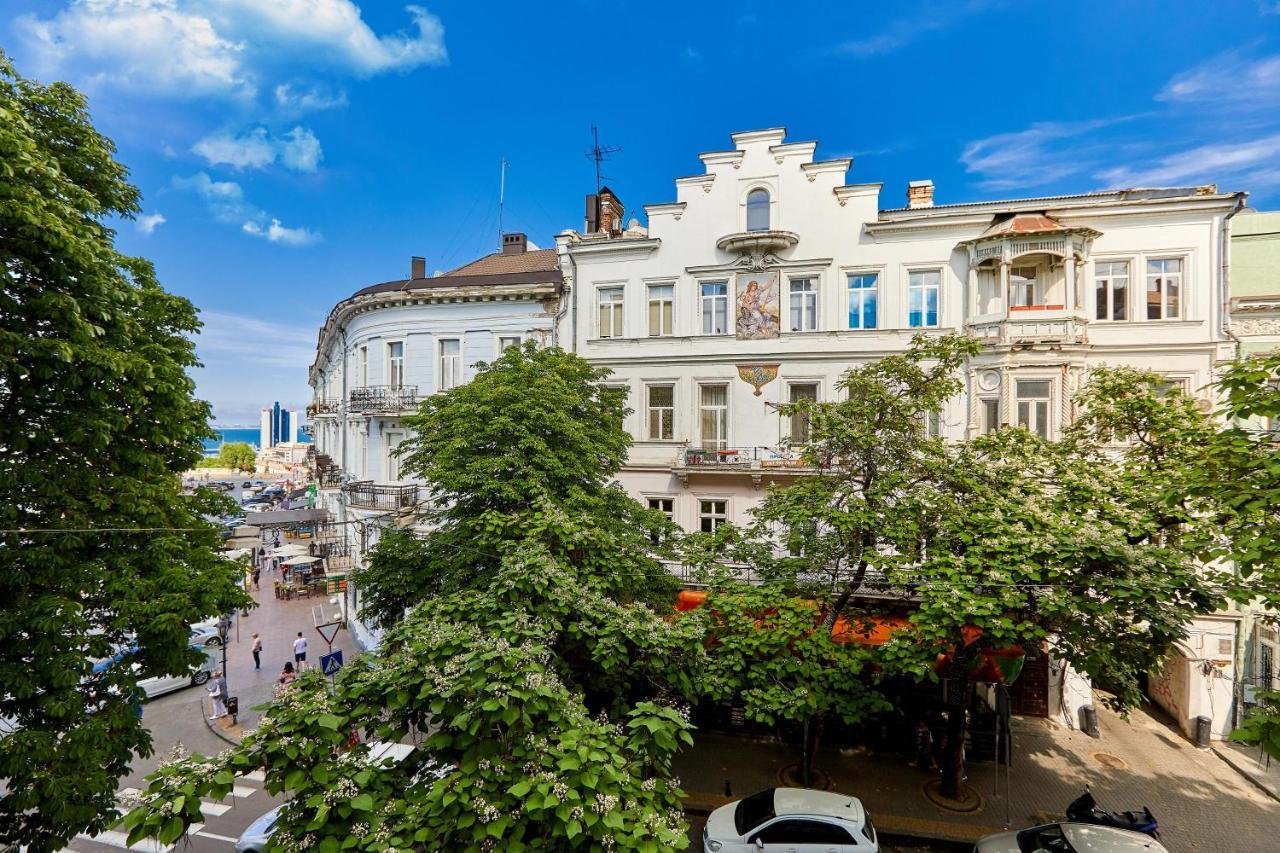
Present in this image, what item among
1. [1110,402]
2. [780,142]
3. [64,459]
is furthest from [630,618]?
[780,142]

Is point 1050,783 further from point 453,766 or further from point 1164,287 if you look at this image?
point 453,766

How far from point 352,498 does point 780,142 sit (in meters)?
20.5

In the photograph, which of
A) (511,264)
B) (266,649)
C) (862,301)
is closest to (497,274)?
(511,264)

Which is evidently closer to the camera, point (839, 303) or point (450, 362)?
point (839, 303)

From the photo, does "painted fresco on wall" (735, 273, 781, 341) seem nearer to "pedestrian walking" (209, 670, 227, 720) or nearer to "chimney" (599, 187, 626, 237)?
"chimney" (599, 187, 626, 237)

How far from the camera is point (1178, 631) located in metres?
8.98

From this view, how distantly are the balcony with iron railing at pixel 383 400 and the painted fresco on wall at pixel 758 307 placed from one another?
12009 millimetres

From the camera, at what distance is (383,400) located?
20078 millimetres

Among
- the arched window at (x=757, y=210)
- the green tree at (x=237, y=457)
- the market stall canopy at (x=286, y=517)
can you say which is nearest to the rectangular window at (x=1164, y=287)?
the arched window at (x=757, y=210)

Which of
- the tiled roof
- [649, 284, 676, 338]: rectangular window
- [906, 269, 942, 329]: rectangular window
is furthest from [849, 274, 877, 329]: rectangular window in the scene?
the tiled roof

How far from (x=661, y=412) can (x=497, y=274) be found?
851 centimetres

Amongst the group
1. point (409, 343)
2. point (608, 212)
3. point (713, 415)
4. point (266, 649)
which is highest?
point (608, 212)

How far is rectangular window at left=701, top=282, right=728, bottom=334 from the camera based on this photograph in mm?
18188

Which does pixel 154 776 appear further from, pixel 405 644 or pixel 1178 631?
pixel 1178 631
